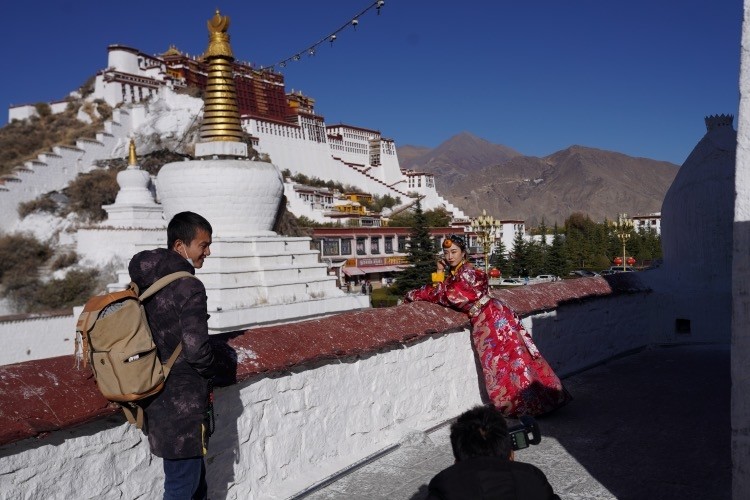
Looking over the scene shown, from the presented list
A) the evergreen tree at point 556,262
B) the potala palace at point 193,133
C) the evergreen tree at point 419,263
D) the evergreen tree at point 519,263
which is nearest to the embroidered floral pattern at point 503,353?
the evergreen tree at point 419,263

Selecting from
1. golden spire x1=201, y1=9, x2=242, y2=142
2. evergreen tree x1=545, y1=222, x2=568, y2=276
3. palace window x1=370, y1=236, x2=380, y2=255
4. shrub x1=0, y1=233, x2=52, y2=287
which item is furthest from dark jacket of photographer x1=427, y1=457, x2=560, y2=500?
evergreen tree x1=545, y1=222, x2=568, y2=276

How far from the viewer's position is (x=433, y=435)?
216 inches

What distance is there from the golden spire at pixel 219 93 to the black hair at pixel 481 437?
37.3 feet

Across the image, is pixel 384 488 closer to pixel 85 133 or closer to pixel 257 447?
pixel 257 447

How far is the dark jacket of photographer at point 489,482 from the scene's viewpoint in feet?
7.63

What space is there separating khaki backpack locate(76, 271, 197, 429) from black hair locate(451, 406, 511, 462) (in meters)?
1.36

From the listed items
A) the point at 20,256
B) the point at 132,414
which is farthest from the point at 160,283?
the point at 20,256

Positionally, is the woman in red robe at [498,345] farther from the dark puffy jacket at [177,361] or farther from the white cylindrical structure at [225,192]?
the white cylindrical structure at [225,192]

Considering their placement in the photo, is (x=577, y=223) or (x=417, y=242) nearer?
(x=417, y=242)

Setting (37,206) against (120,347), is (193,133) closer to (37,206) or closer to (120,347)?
(37,206)

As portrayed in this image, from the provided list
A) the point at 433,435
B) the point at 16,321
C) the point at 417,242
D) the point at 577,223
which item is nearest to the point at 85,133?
the point at 417,242

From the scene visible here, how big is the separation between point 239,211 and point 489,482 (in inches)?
433

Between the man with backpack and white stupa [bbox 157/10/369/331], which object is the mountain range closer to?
white stupa [bbox 157/10/369/331]

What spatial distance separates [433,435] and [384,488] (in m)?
1.23
